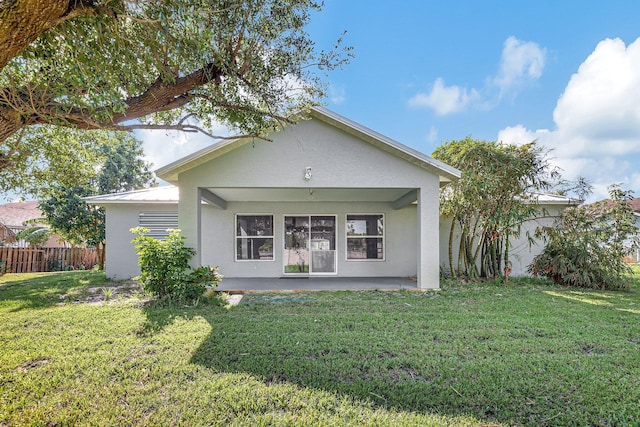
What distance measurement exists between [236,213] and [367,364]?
8759mm

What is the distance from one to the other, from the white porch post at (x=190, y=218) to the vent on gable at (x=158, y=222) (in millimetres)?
3710

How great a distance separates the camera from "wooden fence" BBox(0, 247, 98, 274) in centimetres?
1470

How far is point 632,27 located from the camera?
363 inches

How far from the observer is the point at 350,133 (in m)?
8.47

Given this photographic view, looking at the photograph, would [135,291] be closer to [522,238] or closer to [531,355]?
[531,355]

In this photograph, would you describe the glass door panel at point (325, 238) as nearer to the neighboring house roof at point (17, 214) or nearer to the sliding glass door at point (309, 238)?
the sliding glass door at point (309, 238)

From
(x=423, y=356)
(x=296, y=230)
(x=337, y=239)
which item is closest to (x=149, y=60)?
(x=423, y=356)

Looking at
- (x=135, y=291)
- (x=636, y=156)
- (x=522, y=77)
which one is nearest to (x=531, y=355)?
(x=135, y=291)

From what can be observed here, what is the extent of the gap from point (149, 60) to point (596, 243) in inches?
497

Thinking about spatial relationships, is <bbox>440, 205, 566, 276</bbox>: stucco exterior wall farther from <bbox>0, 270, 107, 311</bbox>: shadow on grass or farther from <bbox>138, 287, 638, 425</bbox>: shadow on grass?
<bbox>0, 270, 107, 311</bbox>: shadow on grass

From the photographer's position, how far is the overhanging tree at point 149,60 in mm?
3629

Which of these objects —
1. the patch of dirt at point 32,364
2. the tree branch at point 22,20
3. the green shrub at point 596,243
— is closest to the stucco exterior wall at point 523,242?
the green shrub at point 596,243

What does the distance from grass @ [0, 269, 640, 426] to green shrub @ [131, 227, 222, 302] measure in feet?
1.81

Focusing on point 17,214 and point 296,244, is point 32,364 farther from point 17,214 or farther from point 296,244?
point 17,214
